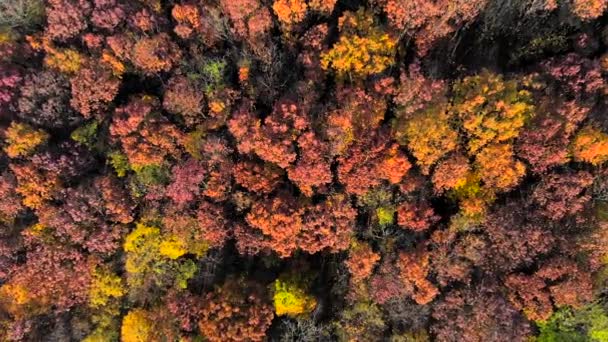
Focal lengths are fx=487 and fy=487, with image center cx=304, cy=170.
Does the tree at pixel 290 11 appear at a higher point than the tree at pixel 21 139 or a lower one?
higher

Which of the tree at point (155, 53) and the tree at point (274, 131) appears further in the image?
the tree at point (155, 53)

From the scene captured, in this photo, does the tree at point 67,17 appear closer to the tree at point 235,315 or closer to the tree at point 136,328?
the tree at point 136,328

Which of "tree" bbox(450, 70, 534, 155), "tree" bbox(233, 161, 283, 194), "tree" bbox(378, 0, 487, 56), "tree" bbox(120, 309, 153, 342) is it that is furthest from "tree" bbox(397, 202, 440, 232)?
"tree" bbox(120, 309, 153, 342)

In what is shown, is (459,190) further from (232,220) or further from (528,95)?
(232,220)

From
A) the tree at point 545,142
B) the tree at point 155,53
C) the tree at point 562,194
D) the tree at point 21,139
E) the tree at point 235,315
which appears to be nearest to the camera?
the tree at point 545,142

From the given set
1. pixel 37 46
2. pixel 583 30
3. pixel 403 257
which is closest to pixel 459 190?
pixel 403 257

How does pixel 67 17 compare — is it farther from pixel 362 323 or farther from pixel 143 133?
pixel 362 323

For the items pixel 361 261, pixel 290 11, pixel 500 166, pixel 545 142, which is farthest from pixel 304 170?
pixel 545 142

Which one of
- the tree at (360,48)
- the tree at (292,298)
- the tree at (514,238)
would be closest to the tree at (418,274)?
the tree at (514,238)

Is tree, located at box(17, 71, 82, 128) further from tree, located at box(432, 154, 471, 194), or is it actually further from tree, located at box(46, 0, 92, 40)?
tree, located at box(432, 154, 471, 194)
